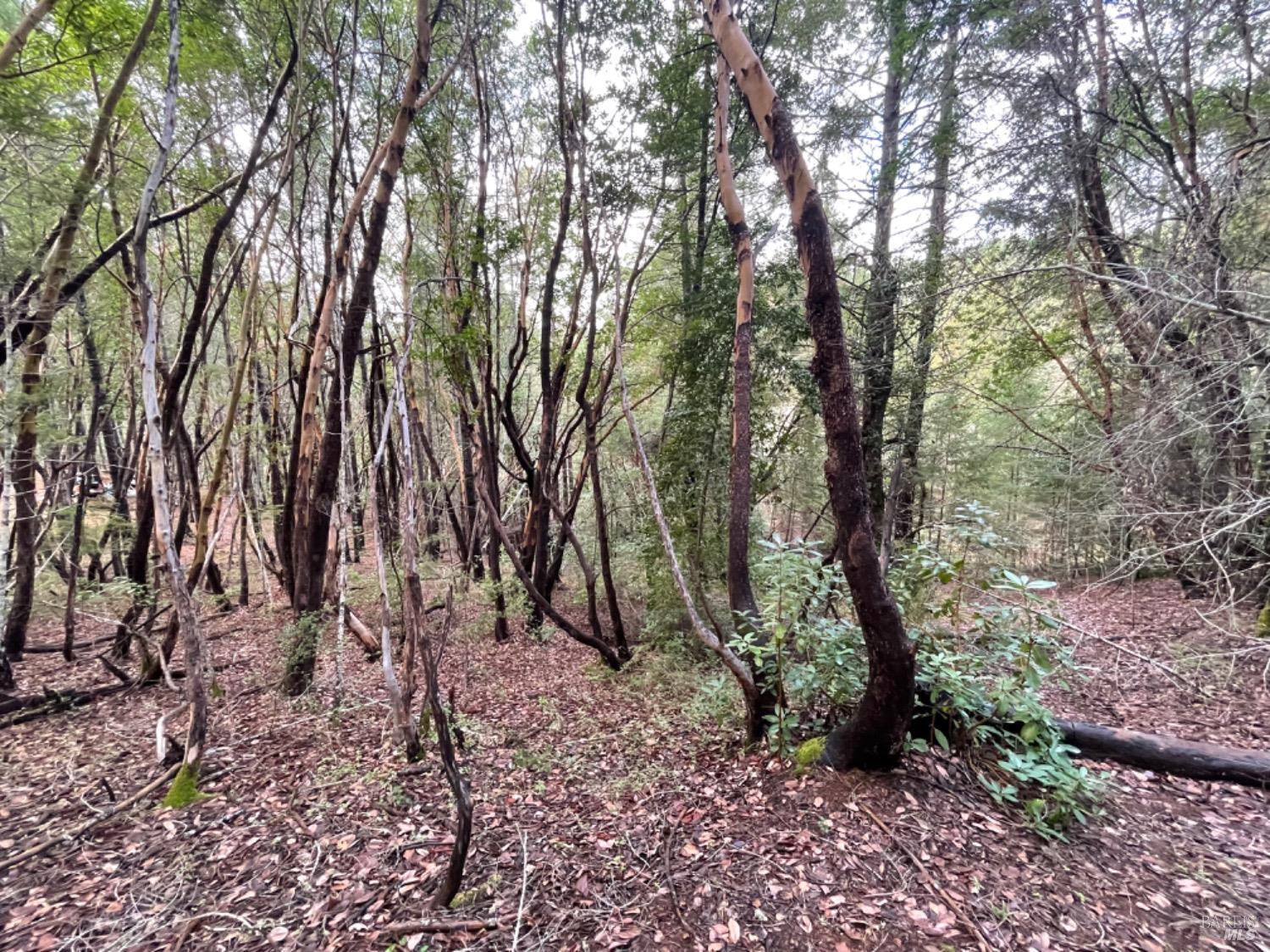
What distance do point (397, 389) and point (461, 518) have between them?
721 centimetres

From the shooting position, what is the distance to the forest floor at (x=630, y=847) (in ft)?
7.14

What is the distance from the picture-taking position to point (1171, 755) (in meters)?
3.16

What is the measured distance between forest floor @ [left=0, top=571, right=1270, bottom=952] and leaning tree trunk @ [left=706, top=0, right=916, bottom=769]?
2.48 feet

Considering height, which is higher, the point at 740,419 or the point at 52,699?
the point at 740,419

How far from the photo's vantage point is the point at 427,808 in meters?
3.18

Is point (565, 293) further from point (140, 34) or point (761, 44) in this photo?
point (140, 34)

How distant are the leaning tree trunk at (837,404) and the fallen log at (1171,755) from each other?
1662 mm

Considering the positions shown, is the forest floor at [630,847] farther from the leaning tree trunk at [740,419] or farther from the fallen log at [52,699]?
the leaning tree trunk at [740,419]

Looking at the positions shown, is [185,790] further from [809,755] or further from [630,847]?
[809,755]

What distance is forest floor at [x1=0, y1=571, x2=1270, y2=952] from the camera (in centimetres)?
218

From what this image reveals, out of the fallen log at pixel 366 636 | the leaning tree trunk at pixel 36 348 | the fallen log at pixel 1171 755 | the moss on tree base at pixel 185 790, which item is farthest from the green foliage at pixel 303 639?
the fallen log at pixel 1171 755

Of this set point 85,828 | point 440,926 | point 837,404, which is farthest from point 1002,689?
point 85,828

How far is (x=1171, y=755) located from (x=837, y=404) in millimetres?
3262

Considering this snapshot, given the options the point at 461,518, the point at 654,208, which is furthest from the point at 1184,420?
the point at 461,518
